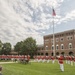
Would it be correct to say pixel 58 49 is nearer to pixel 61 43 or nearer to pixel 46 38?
pixel 61 43

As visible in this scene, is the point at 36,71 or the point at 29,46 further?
the point at 29,46

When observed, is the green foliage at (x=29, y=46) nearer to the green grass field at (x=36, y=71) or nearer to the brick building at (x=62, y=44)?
the brick building at (x=62, y=44)

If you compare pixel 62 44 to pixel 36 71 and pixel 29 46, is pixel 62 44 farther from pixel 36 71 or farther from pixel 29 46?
pixel 36 71

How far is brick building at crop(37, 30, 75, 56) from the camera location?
71.5 metres

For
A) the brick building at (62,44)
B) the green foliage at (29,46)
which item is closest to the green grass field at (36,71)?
the brick building at (62,44)

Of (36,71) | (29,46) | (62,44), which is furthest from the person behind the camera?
(29,46)

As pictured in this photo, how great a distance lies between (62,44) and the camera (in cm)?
7650

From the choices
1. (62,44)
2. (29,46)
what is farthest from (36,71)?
(29,46)

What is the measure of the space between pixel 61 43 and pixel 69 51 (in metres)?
6.08

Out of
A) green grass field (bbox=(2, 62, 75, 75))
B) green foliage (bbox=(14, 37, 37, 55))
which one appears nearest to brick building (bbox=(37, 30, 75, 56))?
green foliage (bbox=(14, 37, 37, 55))

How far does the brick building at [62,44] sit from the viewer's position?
71.5 meters

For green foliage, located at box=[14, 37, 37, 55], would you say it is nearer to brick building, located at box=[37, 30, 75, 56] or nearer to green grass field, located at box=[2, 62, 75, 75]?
brick building, located at box=[37, 30, 75, 56]

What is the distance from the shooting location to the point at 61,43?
77.1 metres

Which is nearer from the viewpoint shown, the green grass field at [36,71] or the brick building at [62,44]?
the green grass field at [36,71]
